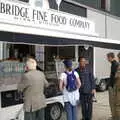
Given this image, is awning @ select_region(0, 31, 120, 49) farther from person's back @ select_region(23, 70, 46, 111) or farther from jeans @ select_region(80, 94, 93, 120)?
jeans @ select_region(80, 94, 93, 120)

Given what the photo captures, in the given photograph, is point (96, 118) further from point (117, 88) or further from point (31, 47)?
point (31, 47)

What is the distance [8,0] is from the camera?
860cm

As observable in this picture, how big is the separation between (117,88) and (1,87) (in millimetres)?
3156

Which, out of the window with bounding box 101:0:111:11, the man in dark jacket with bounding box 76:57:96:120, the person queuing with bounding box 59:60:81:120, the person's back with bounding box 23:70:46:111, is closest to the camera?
the person's back with bounding box 23:70:46:111

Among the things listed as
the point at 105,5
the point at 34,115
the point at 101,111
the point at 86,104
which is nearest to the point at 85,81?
the point at 86,104

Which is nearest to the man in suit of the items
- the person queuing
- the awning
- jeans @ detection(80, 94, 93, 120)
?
the awning

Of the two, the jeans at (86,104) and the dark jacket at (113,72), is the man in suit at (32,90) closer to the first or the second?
the jeans at (86,104)

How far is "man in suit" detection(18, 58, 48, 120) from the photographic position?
737 cm

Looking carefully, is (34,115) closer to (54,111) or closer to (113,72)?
(54,111)

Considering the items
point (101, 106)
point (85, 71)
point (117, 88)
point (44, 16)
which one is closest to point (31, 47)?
point (44, 16)

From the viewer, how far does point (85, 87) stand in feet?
32.2

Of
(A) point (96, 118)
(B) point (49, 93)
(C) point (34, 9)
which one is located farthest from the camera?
(A) point (96, 118)

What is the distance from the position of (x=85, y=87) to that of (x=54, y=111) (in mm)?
1084

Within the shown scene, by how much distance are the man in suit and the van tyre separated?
248cm
